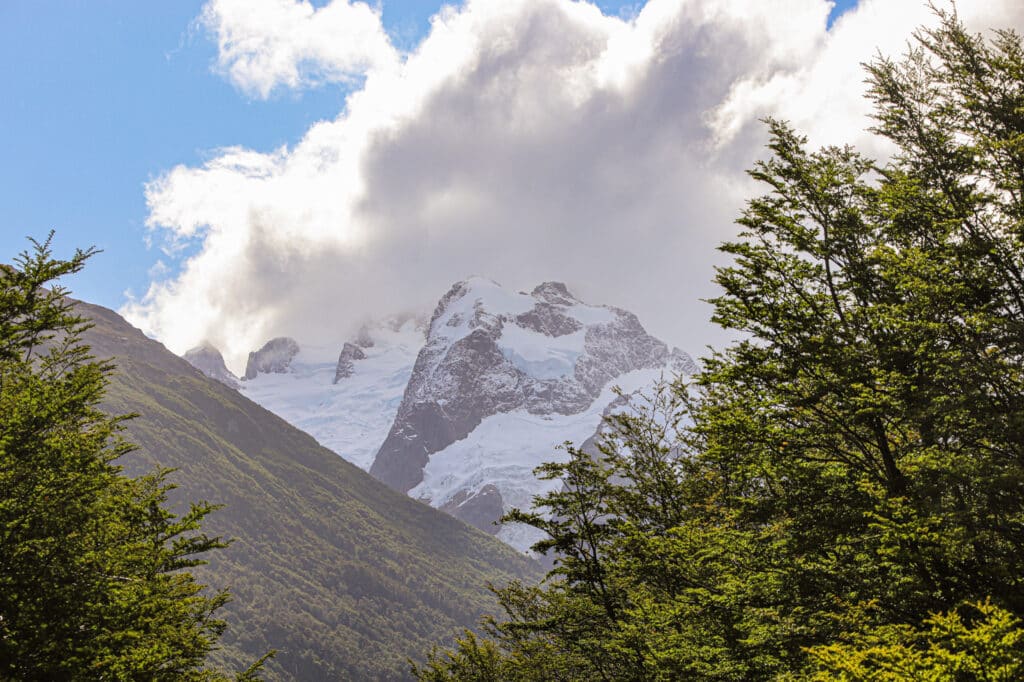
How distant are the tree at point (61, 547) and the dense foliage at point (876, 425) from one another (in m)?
11.0

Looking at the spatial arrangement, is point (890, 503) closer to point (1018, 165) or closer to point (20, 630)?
point (1018, 165)

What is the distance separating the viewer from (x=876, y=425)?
13.2m

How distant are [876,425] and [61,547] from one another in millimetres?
16330

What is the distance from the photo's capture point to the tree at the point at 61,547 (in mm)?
13414

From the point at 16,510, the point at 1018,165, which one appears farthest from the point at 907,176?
the point at 16,510

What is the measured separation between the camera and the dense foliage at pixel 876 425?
11.5 metres

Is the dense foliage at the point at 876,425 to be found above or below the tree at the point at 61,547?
above

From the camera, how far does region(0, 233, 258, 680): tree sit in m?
13.4

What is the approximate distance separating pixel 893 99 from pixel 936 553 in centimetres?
1053

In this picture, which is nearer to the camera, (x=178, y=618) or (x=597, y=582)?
(x=178, y=618)

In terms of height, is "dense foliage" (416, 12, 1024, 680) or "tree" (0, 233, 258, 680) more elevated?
"dense foliage" (416, 12, 1024, 680)

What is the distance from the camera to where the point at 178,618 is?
19.6 m

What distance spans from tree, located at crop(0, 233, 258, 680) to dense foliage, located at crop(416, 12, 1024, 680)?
11005 mm

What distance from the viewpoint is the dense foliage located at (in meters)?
11.5
